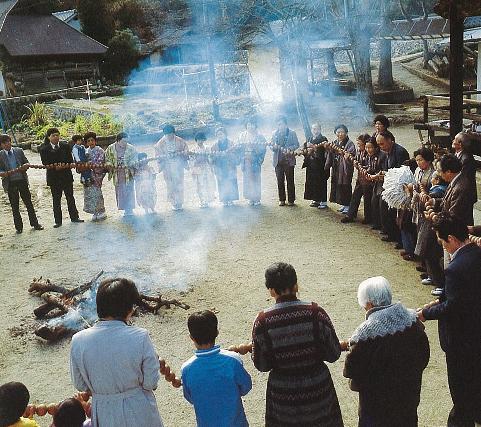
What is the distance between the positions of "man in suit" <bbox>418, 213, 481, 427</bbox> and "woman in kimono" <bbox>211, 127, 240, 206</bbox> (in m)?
7.51

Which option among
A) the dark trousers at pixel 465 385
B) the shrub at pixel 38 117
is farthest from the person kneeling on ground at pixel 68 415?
the shrub at pixel 38 117

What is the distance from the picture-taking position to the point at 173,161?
1114 centimetres

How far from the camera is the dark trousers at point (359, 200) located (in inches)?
362

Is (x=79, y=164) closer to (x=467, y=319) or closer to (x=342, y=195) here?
(x=342, y=195)

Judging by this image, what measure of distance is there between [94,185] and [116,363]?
8192 millimetres

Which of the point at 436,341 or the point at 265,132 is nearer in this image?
the point at 436,341

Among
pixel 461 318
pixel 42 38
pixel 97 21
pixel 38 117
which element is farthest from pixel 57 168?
pixel 97 21

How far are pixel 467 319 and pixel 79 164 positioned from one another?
27.7 feet

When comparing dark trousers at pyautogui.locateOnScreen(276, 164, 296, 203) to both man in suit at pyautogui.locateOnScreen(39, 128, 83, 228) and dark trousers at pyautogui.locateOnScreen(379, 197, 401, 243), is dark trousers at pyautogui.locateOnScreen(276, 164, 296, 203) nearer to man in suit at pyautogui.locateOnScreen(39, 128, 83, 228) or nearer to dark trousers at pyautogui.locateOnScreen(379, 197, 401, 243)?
dark trousers at pyautogui.locateOnScreen(379, 197, 401, 243)

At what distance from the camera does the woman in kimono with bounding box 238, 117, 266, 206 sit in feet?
36.1

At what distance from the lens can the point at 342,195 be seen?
10.1 metres

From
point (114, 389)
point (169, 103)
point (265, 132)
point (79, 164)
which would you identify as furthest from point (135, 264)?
point (169, 103)

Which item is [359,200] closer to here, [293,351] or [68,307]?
[68,307]

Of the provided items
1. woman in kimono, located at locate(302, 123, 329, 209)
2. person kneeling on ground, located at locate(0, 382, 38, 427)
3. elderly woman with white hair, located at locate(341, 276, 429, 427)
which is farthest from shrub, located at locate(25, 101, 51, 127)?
elderly woman with white hair, located at locate(341, 276, 429, 427)
